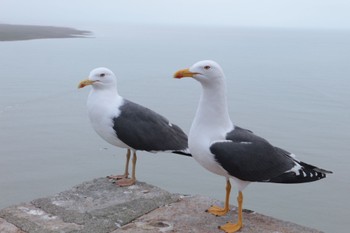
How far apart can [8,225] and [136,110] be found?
2.33 m

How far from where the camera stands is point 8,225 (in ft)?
16.5

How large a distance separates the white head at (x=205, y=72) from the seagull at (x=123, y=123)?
164 centimetres

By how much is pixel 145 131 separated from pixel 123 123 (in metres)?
0.34

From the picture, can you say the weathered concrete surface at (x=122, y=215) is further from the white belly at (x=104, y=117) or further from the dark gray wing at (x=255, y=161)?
the white belly at (x=104, y=117)

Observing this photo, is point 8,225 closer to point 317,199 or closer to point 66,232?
point 66,232

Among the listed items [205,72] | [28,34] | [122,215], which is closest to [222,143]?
[205,72]

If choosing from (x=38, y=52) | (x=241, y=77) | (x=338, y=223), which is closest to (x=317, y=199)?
(x=338, y=223)

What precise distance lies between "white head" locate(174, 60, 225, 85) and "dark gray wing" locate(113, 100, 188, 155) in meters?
1.62

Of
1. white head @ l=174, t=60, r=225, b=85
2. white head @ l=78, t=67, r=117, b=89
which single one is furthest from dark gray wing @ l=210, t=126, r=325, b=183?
white head @ l=78, t=67, r=117, b=89

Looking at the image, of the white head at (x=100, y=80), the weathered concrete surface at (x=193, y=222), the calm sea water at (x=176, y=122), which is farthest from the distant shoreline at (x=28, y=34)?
the weathered concrete surface at (x=193, y=222)

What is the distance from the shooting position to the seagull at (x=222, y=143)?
4.92 meters

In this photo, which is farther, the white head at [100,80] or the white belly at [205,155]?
the white head at [100,80]

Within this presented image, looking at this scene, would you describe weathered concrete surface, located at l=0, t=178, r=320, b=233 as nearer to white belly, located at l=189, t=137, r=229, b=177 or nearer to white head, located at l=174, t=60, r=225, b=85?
white belly, located at l=189, t=137, r=229, b=177

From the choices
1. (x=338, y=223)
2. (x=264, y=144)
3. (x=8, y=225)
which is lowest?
(x=338, y=223)
